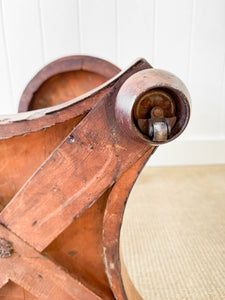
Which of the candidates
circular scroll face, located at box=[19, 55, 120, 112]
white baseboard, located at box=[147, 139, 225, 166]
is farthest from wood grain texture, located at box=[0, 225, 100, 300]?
white baseboard, located at box=[147, 139, 225, 166]

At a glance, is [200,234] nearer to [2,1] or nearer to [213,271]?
[213,271]

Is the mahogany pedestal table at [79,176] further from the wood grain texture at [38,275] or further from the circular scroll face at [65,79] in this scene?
the circular scroll face at [65,79]

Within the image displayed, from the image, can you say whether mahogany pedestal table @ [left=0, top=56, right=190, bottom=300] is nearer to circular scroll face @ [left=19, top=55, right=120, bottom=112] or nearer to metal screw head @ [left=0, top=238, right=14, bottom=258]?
metal screw head @ [left=0, top=238, right=14, bottom=258]

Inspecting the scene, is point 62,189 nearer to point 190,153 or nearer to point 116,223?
point 116,223

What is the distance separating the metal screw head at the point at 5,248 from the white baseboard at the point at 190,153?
6.12 ft

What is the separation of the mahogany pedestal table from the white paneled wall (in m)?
1.73

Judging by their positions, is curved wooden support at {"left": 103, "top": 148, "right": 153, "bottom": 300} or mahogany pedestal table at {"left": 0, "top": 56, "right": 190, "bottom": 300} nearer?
mahogany pedestal table at {"left": 0, "top": 56, "right": 190, "bottom": 300}

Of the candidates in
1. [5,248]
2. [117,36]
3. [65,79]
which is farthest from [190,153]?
[5,248]

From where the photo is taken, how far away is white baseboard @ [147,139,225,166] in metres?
2.30

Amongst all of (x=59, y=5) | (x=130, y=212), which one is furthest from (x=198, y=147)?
(x=59, y=5)

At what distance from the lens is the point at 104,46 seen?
2088mm

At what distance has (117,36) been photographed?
2062mm

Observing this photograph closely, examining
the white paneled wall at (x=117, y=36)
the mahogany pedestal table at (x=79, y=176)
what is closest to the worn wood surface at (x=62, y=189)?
the mahogany pedestal table at (x=79, y=176)

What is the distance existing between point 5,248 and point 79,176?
0.66 feet
